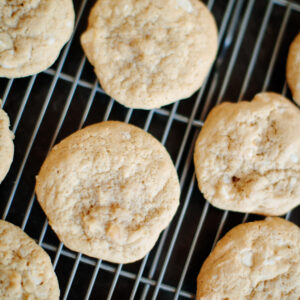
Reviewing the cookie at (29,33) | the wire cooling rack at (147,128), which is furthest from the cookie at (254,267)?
the cookie at (29,33)

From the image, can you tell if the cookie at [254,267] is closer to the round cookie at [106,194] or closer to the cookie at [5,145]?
the round cookie at [106,194]

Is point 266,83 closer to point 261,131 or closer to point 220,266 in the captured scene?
point 261,131

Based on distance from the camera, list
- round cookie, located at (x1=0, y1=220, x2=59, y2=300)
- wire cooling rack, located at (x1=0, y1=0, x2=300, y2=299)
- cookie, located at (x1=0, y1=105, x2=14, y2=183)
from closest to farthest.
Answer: round cookie, located at (x1=0, y1=220, x2=59, y2=300), cookie, located at (x1=0, y1=105, x2=14, y2=183), wire cooling rack, located at (x1=0, y1=0, x2=300, y2=299)

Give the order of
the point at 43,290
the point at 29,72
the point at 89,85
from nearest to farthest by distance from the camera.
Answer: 1. the point at 43,290
2. the point at 29,72
3. the point at 89,85

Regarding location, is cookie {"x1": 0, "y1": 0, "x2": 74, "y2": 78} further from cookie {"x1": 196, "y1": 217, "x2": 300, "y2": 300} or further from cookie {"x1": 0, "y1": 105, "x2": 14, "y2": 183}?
cookie {"x1": 196, "y1": 217, "x2": 300, "y2": 300}

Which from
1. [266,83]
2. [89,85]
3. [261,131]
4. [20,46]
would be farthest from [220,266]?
[20,46]

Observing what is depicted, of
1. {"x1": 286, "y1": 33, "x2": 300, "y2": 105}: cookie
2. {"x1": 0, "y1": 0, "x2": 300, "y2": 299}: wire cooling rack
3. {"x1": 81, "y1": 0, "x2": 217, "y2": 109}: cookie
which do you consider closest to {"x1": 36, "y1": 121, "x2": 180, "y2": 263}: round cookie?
{"x1": 0, "y1": 0, "x2": 300, "y2": 299}: wire cooling rack
